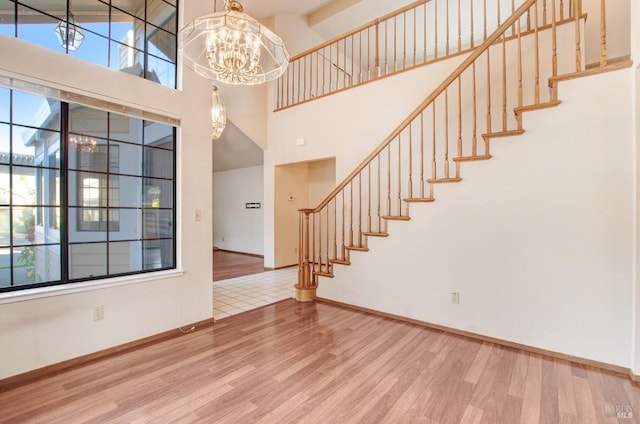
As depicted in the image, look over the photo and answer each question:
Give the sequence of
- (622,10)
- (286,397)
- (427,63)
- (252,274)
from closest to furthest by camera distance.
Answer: (286,397)
(622,10)
(427,63)
(252,274)

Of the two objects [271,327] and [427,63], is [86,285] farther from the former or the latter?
[427,63]

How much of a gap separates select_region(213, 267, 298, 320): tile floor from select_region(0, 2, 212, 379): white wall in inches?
23.5

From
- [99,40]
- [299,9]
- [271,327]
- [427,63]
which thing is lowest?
[271,327]

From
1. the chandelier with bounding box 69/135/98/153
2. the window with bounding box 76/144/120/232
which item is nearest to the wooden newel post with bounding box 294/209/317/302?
the window with bounding box 76/144/120/232

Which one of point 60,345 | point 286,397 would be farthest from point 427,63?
point 60,345

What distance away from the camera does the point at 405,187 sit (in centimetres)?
405

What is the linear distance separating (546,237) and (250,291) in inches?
143

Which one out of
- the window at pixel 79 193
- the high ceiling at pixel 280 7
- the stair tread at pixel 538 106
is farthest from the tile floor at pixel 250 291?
the high ceiling at pixel 280 7

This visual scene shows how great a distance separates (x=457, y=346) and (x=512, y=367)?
44 centimetres

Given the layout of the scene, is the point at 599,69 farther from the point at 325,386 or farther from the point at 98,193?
the point at 98,193

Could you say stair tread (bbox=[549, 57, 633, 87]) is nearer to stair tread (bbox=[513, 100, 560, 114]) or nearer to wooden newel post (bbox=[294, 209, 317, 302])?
stair tread (bbox=[513, 100, 560, 114])

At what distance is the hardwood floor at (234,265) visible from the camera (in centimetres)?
555

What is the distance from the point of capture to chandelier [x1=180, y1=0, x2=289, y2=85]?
187 centimetres

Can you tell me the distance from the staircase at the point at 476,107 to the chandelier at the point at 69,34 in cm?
278
